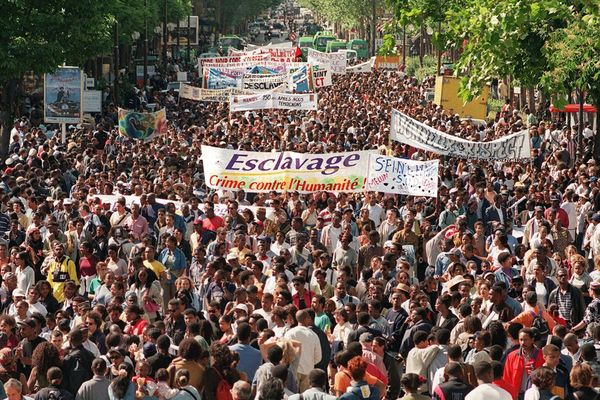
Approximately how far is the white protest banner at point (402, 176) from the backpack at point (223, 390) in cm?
974

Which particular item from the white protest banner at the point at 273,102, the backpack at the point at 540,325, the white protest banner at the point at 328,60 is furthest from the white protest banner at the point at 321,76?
the backpack at the point at 540,325

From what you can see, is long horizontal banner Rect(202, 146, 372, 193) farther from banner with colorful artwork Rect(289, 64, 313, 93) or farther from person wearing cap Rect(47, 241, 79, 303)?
banner with colorful artwork Rect(289, 64, 313, 93)

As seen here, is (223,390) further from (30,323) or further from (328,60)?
(328,60)

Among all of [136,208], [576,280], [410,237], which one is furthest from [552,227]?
[136,208]

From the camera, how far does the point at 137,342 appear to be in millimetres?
12078

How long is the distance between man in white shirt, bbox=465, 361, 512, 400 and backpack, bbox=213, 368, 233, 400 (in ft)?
5.90

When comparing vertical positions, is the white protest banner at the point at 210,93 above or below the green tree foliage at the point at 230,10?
below

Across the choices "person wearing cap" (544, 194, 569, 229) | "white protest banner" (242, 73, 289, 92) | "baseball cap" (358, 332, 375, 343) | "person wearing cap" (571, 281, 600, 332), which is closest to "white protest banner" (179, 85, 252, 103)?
"white protest banner" (242, 73, 289, 92)

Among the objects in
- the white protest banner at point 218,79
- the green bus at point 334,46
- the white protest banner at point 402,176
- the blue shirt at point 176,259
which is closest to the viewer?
the blue shirt at point 176,259

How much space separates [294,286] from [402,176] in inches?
257

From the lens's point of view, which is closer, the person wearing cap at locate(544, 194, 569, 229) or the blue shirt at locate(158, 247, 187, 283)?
the blue shirt at locate(158, 247, 187, 283)

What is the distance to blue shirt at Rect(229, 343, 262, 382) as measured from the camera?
11531mm

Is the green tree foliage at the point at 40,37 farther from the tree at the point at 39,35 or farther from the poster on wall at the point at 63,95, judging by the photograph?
the poster on wall at the point at 63,95

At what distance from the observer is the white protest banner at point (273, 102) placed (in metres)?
35.9
